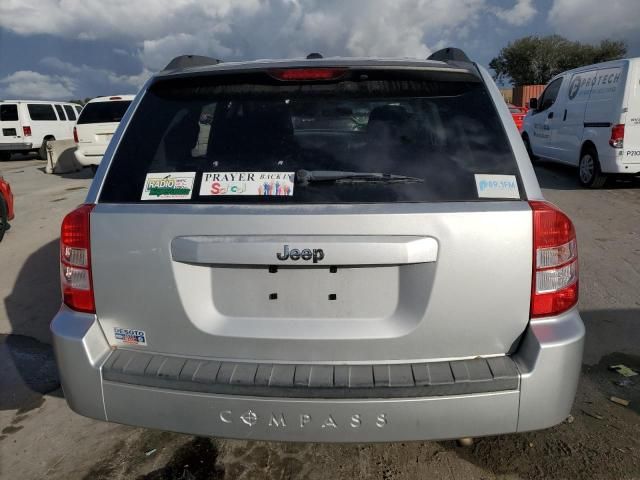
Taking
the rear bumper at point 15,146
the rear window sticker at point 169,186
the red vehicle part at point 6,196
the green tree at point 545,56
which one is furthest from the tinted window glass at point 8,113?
the green tree at point 545,56

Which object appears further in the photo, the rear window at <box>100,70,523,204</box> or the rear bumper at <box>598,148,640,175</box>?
the rear bumper at <box>598,148,640,175</box>

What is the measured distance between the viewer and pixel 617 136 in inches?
329

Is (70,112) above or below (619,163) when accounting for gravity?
above

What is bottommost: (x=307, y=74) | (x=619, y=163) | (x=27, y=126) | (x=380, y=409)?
(x=380, y=409)

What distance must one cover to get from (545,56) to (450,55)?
55.4 meters

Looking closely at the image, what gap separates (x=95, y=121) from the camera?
1295cm

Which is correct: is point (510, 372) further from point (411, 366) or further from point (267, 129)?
point (267, 129)

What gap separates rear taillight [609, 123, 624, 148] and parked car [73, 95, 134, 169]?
11.0m

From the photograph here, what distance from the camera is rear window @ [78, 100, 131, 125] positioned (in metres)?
13.0

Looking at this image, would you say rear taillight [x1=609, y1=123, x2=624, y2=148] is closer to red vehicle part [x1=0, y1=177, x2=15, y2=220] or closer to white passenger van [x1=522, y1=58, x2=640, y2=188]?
white passenger van [x1=522, y1=58, x2=640, y2=188]

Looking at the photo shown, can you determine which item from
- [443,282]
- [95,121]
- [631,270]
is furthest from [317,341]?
[95,121]

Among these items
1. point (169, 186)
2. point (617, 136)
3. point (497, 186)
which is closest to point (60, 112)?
point (617, 136)

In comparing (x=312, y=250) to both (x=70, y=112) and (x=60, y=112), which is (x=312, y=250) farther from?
(x=70, y=112)

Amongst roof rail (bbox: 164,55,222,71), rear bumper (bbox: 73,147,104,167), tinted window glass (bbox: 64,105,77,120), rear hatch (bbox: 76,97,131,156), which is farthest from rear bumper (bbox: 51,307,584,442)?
tinted window glass (bbox: 64,105,77,120)
